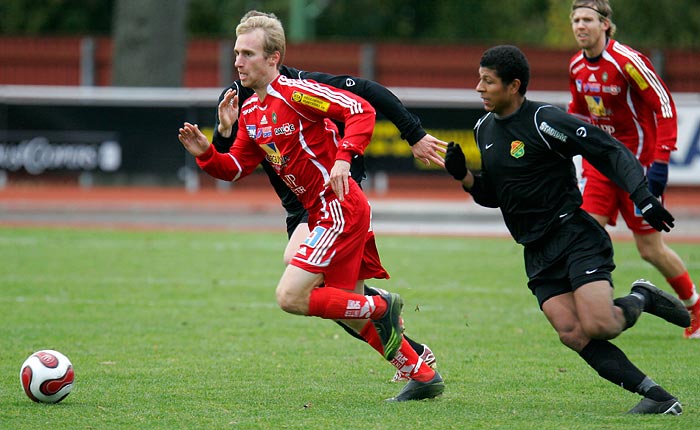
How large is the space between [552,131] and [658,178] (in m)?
2.37

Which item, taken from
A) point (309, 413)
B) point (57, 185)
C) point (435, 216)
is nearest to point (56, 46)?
point (57, 185)

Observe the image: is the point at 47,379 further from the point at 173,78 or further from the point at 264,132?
the point at 173,78

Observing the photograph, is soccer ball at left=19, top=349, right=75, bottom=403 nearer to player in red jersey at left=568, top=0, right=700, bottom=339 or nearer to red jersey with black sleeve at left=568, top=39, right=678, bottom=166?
player in red jersey at left=568, top=0, right=700, bottom=339

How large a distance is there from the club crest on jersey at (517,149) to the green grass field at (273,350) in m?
1.40

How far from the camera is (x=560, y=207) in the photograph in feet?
19.7

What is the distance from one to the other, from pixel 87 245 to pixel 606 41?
327 inches

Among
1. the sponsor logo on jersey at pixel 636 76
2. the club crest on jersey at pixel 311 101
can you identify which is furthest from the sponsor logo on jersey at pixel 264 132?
the sponsor logo on jersey at pixel 636 76

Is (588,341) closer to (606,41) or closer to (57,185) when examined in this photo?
(606,41)

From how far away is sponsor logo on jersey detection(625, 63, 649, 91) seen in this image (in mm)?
8070

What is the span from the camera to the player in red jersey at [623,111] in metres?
8.07

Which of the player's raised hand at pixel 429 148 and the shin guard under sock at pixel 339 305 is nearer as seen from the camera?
the shin guard under sock at pixel 339 305

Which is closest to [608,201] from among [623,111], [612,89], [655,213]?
[623,111]

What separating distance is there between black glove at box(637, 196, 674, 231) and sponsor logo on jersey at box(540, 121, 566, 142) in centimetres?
59

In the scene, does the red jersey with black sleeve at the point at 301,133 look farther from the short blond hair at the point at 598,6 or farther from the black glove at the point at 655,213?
the short blond hair at the point at 598,6
